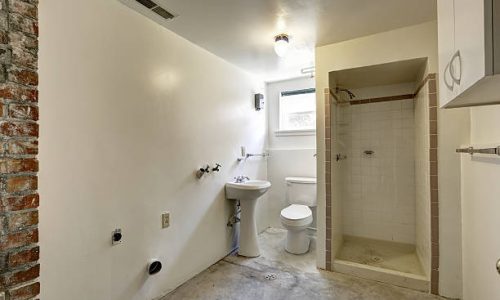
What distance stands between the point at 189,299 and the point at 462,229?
214 centimetres

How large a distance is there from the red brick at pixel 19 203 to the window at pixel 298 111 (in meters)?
2.85

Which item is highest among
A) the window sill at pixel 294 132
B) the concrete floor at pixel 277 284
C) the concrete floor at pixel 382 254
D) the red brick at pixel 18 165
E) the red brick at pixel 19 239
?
the window sill at pixel 294 132

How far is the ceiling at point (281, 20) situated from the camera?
5.65 feet

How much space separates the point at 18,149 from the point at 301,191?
105 inches

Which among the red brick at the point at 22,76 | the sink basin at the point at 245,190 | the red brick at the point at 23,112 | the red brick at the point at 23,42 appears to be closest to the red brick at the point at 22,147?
the red brick at the point at 23,112

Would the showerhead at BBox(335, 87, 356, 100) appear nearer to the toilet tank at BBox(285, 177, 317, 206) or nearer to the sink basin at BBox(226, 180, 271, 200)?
the toilet tank at BBox(285, 177, 317, 206)

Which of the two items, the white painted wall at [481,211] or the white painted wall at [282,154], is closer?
the white painted wall at [481,211]

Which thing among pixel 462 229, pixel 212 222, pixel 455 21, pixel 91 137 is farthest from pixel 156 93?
pixel 462 229

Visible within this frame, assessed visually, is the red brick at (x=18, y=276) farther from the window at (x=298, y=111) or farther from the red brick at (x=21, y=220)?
the window at (x=298, y=111)

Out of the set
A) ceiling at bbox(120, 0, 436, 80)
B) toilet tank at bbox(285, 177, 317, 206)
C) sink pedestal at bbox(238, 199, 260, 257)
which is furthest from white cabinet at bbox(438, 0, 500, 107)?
toilet tank at bbox(285, 177, 317, 206)

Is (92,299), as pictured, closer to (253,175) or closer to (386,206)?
(253,175)

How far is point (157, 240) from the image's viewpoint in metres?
1.95

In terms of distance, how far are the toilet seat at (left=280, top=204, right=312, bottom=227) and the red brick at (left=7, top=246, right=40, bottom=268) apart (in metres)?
2.06

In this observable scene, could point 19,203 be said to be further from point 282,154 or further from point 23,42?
point 282,154
